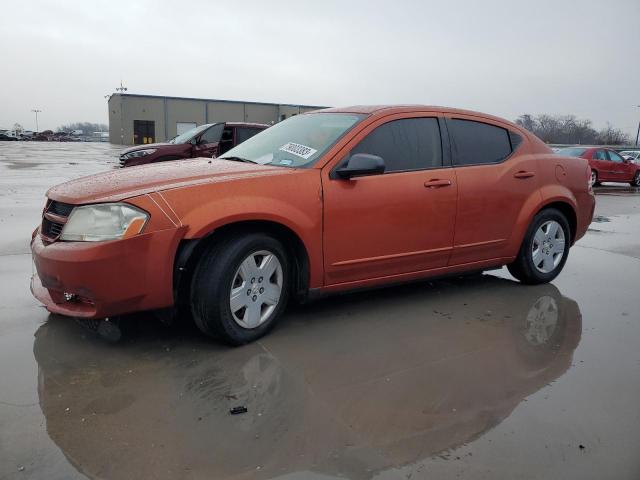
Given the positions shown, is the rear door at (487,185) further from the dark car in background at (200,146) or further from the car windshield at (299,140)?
the dark car in background at (200,146)

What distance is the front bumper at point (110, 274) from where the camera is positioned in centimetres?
302

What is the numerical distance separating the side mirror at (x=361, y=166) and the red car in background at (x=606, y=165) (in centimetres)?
1598

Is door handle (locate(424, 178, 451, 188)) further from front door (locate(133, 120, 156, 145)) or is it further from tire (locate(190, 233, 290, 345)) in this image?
front door (locate(133, 120, 156, 145))

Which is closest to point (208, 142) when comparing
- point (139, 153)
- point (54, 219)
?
point (139, 153)

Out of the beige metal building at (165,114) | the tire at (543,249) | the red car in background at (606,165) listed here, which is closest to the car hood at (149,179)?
the tire at (543,249)

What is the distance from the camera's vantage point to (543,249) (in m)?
5.05

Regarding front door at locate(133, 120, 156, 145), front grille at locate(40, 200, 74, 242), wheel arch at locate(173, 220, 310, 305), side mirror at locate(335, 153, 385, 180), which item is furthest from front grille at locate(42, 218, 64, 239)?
front door at locate(133, 120, 156, 145)

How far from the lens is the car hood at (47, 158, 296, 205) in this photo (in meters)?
3.23

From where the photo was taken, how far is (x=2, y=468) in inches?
85.7

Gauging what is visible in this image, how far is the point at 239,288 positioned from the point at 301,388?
0.79 metres

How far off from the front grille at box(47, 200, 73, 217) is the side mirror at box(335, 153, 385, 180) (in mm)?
1744

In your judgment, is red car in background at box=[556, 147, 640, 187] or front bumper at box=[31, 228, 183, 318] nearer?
front bumper at box=[31, 228, 183, 318]

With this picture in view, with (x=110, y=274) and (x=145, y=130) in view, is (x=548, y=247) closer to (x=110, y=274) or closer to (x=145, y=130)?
(x=110, y=274)

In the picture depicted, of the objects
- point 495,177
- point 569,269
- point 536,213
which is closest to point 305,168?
point 495,177
